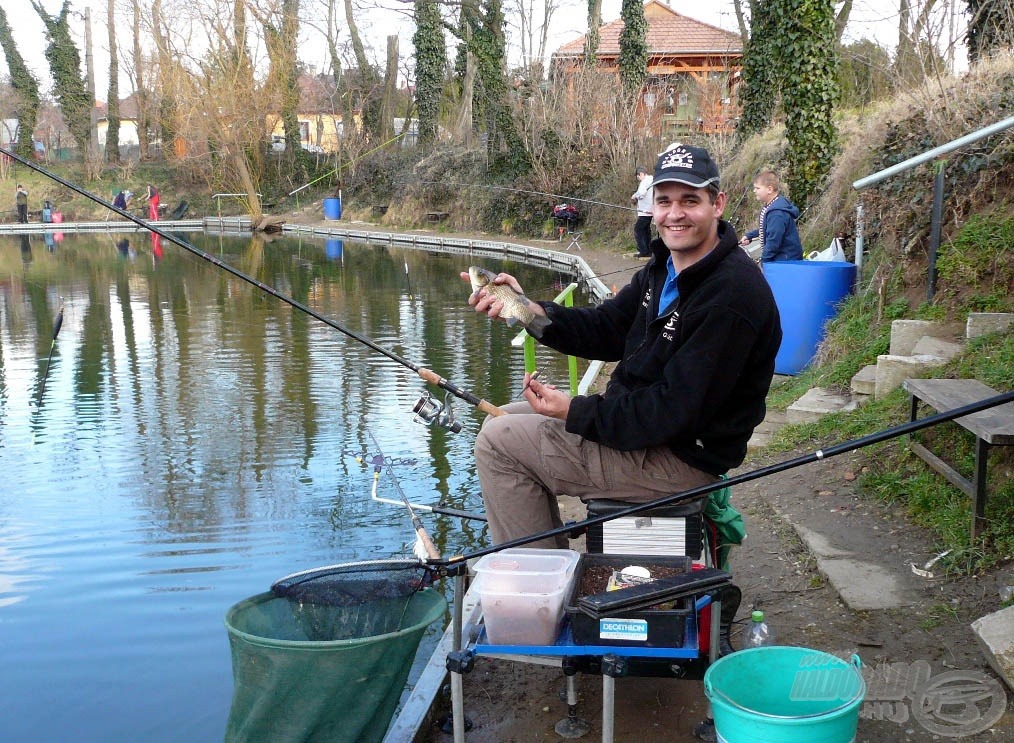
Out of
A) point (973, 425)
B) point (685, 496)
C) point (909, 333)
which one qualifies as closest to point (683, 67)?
point (909, 333)

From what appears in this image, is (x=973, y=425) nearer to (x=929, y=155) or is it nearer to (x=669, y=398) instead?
(x=669, y=398)

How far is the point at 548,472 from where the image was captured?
297 centimetres

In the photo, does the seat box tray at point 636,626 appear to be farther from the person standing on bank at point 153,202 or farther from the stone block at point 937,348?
the person standing on bank at point 153,202

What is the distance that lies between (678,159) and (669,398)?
69 centimetres

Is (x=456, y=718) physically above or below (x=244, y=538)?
above

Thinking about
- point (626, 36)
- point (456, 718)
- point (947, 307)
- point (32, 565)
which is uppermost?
point (626, 36)

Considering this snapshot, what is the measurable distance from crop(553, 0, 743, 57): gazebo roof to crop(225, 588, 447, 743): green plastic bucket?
29736 mm

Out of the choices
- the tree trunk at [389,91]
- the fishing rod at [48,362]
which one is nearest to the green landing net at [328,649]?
the fishing rod at [48,362]

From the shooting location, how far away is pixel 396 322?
13359 mm

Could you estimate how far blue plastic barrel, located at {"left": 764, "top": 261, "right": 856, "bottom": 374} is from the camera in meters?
7.52

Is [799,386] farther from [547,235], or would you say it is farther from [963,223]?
[547,235]

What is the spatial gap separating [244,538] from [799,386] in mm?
3809

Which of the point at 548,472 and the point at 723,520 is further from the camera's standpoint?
the point at 723,520

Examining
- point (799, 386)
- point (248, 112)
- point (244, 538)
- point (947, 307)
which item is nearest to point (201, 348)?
point (244, 538)
